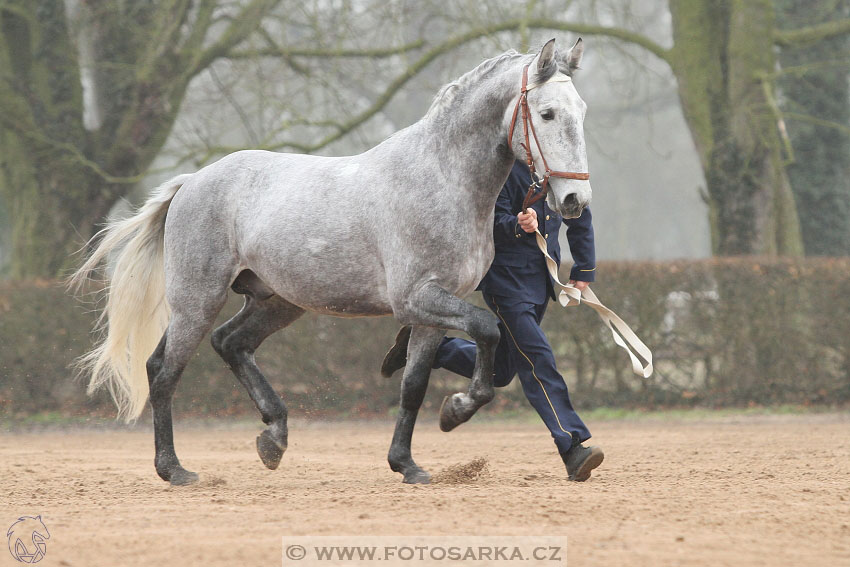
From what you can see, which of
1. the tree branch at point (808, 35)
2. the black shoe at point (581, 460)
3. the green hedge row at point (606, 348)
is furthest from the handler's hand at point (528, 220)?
the tree branch at point (808, 35)

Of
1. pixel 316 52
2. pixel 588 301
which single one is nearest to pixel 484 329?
pixel 588 301

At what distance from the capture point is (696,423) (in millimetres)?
9922

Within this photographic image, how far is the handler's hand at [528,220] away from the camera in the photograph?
207 inches

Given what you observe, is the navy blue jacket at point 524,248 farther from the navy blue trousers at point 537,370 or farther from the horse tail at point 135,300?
the horse tail at point 135,300

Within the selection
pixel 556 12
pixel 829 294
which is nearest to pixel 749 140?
pixel 829 294

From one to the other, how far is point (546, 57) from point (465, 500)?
216cm

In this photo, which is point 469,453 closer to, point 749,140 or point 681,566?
point 681,566

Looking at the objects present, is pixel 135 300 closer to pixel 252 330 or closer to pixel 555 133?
pixel 252 330

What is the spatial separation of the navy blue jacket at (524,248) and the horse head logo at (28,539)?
2.57m

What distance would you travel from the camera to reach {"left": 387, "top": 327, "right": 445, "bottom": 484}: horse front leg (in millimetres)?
5449

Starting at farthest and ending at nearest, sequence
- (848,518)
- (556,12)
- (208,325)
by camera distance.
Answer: (556,12) → (208,325) → (848,518)

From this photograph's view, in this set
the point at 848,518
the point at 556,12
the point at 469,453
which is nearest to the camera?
the point at 848,518

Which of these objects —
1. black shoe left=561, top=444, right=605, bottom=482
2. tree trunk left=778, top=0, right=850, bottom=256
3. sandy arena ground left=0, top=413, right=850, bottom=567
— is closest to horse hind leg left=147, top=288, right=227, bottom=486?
sandy arena ground left=0, top=413, right=850, bottom=567

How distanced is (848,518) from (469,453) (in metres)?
3.74
